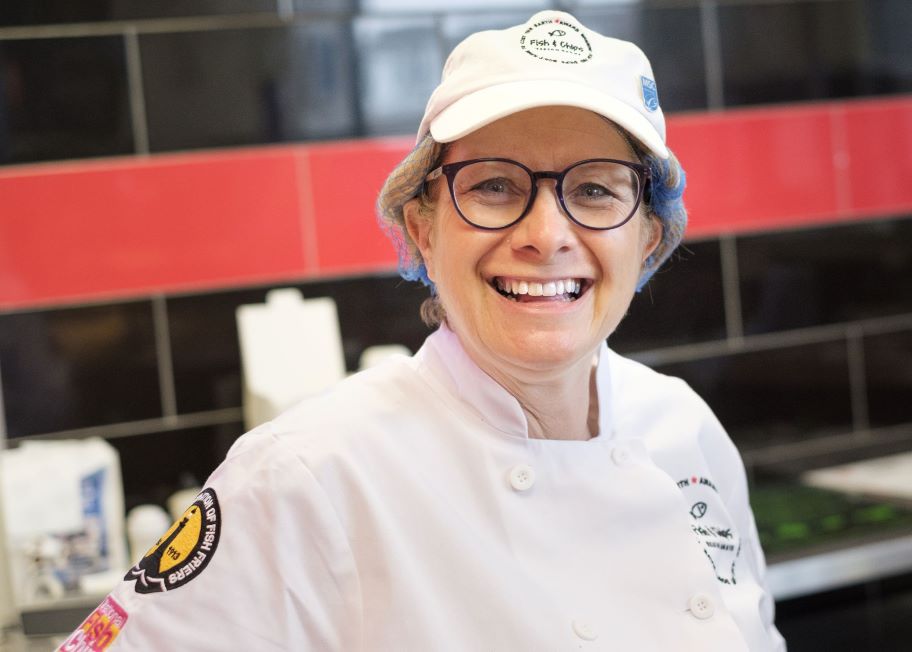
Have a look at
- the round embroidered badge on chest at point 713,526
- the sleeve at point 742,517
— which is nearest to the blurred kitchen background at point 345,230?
the sleeve at point 742,517

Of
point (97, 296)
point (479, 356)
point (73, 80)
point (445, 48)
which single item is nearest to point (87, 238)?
point (97, 296)

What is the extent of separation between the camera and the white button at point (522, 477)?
1.08m

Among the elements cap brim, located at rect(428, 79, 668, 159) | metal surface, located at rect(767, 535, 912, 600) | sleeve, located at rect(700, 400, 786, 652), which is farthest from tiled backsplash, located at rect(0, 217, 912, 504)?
cap brim, located at rect(428, 79, 668, 159)

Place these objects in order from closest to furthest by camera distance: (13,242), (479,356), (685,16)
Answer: (479,356) → (13,242) → (685,16)

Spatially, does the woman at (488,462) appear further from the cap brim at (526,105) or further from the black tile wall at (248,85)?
the black tile wall at (248,85)

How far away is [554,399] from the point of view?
3.82 feet

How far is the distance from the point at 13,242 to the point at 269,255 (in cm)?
53

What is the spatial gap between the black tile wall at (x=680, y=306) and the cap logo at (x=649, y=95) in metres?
1.77

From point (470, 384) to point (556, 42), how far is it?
33cm

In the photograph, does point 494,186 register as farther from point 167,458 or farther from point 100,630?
point 167,458

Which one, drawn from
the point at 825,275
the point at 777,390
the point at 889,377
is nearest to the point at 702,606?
the point at 777,390

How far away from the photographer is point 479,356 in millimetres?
1130

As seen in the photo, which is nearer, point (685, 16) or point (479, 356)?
point (479, 356)

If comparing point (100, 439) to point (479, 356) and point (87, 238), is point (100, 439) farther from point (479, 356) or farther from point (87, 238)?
point (479, 356)
